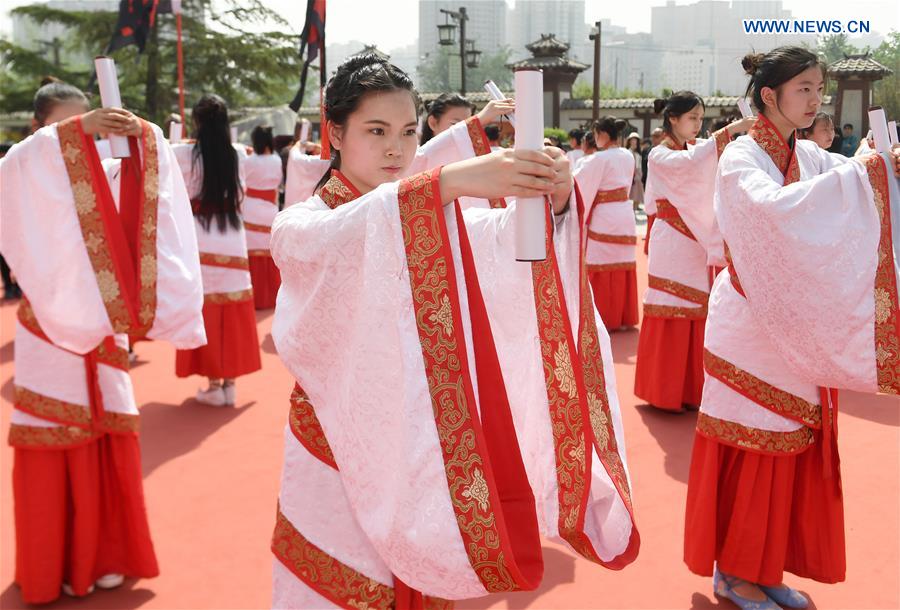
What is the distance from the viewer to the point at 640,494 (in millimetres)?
3742

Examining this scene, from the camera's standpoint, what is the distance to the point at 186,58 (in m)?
17.5

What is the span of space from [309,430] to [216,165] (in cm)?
357

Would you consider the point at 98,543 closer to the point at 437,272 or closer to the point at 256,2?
the point at 437,272

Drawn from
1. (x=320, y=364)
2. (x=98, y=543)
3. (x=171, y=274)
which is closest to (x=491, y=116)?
(x=171, y=274)

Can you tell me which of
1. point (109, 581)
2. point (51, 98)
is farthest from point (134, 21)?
point (109, 581)

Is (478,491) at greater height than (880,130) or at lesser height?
lesser

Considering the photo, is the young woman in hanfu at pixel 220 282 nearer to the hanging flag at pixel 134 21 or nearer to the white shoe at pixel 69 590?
the hanging flag at pixel 134 21

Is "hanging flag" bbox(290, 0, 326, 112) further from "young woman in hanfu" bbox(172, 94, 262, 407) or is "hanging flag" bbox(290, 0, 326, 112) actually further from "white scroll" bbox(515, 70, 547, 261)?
"white scroll" bbox(515, 70, 547, 261)

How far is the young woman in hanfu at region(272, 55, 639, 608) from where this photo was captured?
1.36 metres

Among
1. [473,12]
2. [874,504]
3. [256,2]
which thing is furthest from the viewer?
[473,12]

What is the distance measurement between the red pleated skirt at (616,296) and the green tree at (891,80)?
2.48 meters

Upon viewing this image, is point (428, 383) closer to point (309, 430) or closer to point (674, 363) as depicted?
point (309, 430)

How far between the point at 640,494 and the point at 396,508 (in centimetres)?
259

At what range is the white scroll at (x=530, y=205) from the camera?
3.78 ft
